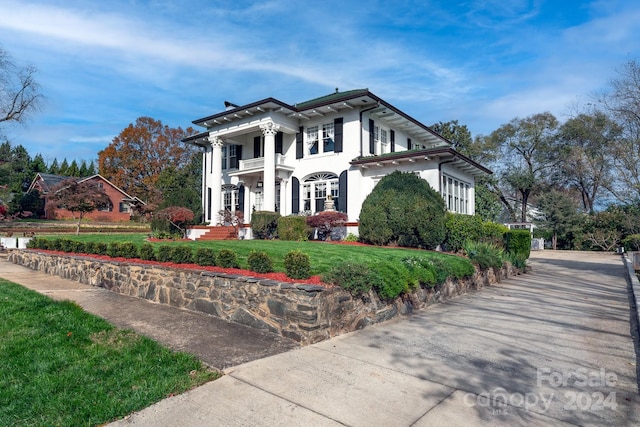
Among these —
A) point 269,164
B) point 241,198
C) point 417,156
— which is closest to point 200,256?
point 417,156

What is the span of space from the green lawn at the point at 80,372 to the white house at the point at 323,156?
13005mm

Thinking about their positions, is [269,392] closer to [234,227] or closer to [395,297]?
[395,297]

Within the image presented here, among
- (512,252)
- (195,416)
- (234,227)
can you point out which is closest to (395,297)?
(195,416)

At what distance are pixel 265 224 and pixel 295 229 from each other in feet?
6.50

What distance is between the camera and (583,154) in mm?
32125

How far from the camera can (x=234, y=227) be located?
63.7ft

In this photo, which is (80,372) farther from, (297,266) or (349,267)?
(349,267)

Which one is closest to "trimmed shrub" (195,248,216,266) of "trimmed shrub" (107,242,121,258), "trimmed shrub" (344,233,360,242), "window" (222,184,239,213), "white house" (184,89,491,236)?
"trimmed shrub" (107,242,121,258)

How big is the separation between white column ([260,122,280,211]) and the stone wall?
1033 cm

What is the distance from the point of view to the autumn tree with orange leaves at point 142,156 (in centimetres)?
4484

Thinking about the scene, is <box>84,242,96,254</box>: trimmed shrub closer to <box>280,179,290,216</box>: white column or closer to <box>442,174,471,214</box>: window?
<box>280,179,290,216</box>: white column

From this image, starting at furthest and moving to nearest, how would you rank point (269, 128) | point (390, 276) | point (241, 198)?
point (241, 198) < point (269, 128) < point (390, 276)

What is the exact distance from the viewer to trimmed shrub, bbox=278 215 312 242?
16.1m

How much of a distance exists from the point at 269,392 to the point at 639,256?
18879 mm
